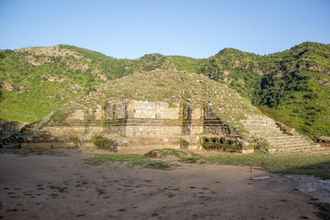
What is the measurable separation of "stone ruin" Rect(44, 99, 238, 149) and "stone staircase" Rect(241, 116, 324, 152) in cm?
196

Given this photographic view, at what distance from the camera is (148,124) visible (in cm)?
1845

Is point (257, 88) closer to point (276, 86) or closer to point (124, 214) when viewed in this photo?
point (276, 86)

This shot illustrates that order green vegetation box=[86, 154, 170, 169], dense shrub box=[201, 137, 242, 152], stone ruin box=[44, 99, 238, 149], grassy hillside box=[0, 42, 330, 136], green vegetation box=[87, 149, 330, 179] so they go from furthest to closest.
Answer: grassy hillside box=[0, 42, 330, 136]
stone ruin box=[44, 99, 238, 149]
dense shrub box=[201, 137, 242, 152]
green vegetation box=[86, 154, 170, 169]
green vegetation box=[87, 149, 330, 179]

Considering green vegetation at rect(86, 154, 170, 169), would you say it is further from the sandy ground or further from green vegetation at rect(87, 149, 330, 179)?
the sandy ground

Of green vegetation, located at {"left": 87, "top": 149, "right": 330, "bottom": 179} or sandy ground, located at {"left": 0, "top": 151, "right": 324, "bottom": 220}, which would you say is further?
green vegetation, located at {"left": 87, "top": 149, "right": 330, "bottom": 179}

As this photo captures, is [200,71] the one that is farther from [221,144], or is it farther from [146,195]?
[146,195]

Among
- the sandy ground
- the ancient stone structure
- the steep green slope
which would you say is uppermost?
the steep green slope

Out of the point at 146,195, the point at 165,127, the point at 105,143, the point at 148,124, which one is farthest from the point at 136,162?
the point at 165,127

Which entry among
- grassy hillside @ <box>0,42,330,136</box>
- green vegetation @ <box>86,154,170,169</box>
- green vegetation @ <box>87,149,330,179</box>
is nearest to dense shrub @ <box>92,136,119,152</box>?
green vegetation @ <box>87,149,330,179</box>

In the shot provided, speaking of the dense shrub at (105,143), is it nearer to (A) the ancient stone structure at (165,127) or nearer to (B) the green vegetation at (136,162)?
(A) the ancient stone structure at (165,127)

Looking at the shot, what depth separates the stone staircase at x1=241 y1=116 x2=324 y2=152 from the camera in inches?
682

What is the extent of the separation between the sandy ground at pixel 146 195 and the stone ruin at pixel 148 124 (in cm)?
723

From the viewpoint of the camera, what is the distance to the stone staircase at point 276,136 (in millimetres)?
17334

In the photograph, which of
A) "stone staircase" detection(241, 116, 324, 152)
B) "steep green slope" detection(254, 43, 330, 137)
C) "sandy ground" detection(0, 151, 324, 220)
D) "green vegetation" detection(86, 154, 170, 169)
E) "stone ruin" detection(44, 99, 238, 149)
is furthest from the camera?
"steep green slope" detection(254, 43, 330, 137)
